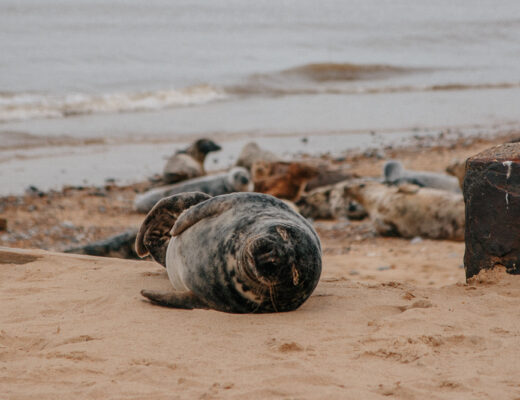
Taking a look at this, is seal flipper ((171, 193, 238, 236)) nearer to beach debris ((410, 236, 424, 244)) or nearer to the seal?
the seal

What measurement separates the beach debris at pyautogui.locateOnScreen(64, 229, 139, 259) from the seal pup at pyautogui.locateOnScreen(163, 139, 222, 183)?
3682 millimetres

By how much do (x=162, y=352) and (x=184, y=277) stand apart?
0.98 metres

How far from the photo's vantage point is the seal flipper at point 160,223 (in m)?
5.03

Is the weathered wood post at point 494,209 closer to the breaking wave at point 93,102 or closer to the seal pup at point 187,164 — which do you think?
the seal pup at point 187,164

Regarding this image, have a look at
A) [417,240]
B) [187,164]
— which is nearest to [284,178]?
[187,164]

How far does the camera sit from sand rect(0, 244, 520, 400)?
2.88 meters

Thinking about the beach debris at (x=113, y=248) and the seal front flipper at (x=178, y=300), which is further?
the beach debris at (x=113, y=248)

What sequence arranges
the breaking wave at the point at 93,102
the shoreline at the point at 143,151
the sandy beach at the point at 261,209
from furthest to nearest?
1. the breaking wave at the point at 93,102
2. the shoreline at the point at 143,151
3. the sandy beach at the point at 261,209

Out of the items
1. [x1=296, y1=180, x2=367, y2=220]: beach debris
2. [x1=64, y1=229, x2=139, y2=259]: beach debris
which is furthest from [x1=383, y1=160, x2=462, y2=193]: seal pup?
[x1=64, y1=229, x2=139, y2=259]: beach debris

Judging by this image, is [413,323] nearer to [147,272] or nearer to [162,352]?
[162,352]

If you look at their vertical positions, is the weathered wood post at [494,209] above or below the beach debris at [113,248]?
above

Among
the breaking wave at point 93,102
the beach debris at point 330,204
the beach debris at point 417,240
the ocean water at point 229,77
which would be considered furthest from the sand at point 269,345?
the breaking wave at point 93,102

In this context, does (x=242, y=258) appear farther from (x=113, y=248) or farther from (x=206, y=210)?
(x=113, y=248)

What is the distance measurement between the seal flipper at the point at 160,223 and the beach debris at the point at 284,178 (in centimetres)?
459
